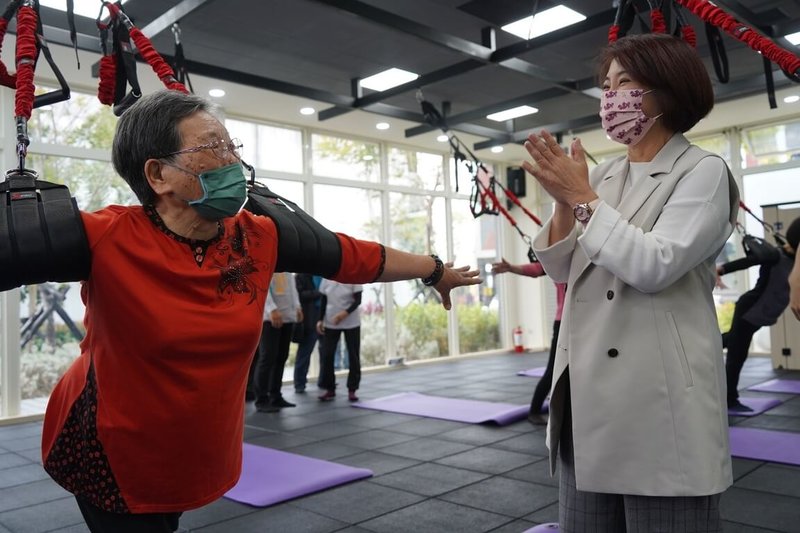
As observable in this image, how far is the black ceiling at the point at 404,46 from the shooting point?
5.29m

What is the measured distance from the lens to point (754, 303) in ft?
17.0

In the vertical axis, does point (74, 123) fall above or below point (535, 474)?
above

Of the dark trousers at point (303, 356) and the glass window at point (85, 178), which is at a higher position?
the glass window at point (85, 178)

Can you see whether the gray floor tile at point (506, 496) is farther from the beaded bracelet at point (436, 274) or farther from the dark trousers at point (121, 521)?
the dark trousers at point (121, 521)

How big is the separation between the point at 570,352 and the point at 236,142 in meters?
0.93

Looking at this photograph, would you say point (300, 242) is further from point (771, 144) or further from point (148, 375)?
point (771, 144)

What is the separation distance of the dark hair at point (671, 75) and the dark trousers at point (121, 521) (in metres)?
1.39

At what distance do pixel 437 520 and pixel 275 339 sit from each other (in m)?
3.25

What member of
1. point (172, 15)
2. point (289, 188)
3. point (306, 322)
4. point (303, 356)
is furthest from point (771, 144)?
point (172, 15)

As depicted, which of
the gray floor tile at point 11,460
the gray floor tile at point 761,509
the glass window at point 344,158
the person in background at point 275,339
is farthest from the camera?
the glass window at point 344,158

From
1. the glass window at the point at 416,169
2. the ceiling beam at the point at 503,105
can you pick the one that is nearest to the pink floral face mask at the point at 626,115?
the ceiling beam at the point at 503,105

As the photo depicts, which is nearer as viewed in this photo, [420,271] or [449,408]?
[420,271]

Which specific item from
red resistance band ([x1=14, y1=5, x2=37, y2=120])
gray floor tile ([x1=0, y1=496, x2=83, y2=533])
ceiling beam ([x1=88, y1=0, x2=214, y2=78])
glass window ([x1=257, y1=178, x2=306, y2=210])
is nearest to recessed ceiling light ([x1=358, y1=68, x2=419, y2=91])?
glass window ([x1=257, y1=178, x2=306, y2=210])

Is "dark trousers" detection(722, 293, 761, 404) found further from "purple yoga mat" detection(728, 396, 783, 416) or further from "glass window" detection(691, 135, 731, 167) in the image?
"glass window" detection(691, 135, 731, 167)
